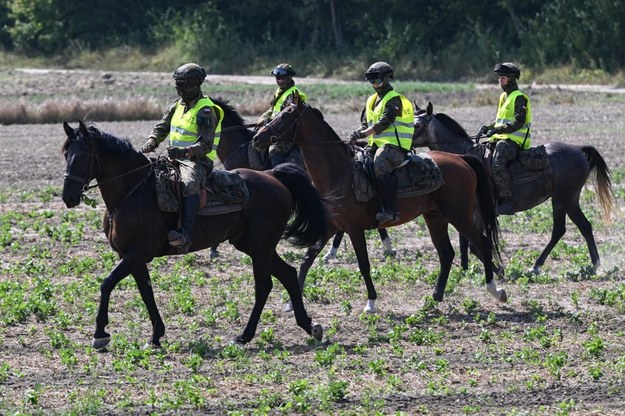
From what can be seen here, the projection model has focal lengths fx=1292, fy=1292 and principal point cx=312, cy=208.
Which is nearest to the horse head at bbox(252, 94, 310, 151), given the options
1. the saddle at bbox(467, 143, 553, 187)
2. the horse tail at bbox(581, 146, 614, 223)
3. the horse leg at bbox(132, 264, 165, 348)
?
the horse leg at bbox(132, 264, 165, 348)

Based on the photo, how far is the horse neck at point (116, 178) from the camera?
42.3ft

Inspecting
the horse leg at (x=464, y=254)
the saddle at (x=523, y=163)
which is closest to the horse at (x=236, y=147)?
the horse leg at (x=464, y=254)

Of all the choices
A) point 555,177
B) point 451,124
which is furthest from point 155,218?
point 555,177

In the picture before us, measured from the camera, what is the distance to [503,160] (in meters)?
17.2

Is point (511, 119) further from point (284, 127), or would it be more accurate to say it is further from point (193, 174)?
point (193, 174)

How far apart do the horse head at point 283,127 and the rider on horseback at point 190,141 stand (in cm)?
113

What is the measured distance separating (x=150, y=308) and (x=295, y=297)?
149cm

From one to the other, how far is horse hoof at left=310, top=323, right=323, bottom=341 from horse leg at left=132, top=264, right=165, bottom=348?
1497mm

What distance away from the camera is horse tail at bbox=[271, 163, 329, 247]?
13625 millimetres

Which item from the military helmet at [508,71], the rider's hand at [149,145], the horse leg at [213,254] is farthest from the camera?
the horse leg at [213,254]

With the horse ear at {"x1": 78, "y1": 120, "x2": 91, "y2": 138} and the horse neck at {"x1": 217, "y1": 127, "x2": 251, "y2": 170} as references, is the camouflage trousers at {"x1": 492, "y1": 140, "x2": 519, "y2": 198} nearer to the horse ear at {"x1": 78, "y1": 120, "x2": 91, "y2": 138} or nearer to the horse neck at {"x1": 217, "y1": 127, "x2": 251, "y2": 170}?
the horse neck at {"x1": 217, "y1": 127, "x2": 251, "y2": 170}

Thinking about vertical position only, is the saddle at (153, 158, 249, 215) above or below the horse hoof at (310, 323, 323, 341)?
above

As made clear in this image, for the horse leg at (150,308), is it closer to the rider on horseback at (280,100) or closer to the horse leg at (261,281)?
the horse leg at (261,281)

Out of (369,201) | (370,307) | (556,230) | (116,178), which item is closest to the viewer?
(116,178)
